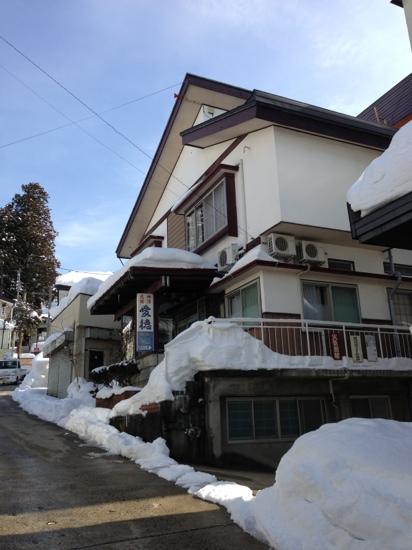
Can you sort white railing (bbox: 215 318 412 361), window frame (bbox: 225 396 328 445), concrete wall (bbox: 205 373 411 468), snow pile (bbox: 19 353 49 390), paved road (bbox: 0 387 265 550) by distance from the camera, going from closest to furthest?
1. paved road (bbox: 0 387 265 550)
2. concrete wall (bbox: 205 373 411 468)
3. window frame (bbox: 225 396 328 445)
4. white railing (bbox: 215 318 412 361)
5. snow pile (bbox: 19 353 49 390)

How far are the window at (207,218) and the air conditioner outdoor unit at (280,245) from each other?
2.09 m

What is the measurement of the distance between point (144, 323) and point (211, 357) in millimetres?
4069

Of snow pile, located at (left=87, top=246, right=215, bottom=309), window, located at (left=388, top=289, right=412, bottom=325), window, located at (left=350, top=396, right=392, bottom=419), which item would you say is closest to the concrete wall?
window, located at (left=350, top=396, right=392, bottom=419)

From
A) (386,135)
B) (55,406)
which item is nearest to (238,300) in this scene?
(386,135)

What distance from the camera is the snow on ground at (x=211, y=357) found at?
977 cm

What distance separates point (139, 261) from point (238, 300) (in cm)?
273

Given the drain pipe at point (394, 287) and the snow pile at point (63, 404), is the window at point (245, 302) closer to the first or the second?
the drain pipe at point (394, 287)

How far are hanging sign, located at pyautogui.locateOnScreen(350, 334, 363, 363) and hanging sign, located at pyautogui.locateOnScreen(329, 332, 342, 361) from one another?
0.34 metres

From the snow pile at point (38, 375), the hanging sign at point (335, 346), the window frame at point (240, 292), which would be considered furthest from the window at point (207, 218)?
the snow pile at point (38, 375)

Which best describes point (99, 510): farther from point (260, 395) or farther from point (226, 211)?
point (226, 211)

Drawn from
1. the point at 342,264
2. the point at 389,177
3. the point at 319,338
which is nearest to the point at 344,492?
the point at 389,177

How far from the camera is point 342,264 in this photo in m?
13.4

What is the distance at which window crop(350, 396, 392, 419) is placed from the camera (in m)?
11.6

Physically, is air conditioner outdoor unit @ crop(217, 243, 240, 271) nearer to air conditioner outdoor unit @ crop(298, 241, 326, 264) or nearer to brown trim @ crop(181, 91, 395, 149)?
air conditioner outdoor unit @ crop(298, 241, 326, 264)
